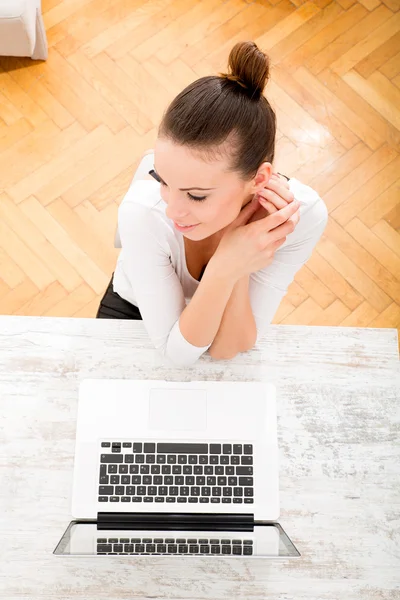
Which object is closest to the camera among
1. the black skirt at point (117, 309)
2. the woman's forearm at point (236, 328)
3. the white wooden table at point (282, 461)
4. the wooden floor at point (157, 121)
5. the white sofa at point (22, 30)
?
the white wooden table at point (282, 461)

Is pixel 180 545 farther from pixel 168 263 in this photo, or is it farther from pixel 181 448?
pixel 168 263

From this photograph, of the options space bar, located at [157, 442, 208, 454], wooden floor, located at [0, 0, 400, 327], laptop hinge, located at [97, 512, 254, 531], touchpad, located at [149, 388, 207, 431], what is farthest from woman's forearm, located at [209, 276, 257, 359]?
wooden floor, located at [0, 0, 400, 327]

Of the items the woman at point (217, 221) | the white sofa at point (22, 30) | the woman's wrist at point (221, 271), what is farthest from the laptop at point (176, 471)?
the white sofa at point (22, 30)

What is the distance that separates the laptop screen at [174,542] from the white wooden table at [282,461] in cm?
3

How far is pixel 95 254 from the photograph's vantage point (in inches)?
95.5

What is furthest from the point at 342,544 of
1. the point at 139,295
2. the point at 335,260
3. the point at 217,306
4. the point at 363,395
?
the point at 335,260

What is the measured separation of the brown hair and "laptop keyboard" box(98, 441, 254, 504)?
0.62 metres

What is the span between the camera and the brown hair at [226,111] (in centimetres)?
104

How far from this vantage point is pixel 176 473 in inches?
51.2

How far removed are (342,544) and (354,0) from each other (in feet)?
8.09


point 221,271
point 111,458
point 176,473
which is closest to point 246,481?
point 176,473

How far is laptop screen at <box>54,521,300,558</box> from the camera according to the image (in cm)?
122

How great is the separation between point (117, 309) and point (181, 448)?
0.60 metres

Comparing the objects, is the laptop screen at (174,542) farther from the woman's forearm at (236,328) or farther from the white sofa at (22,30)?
the white sofa at (22,30)
